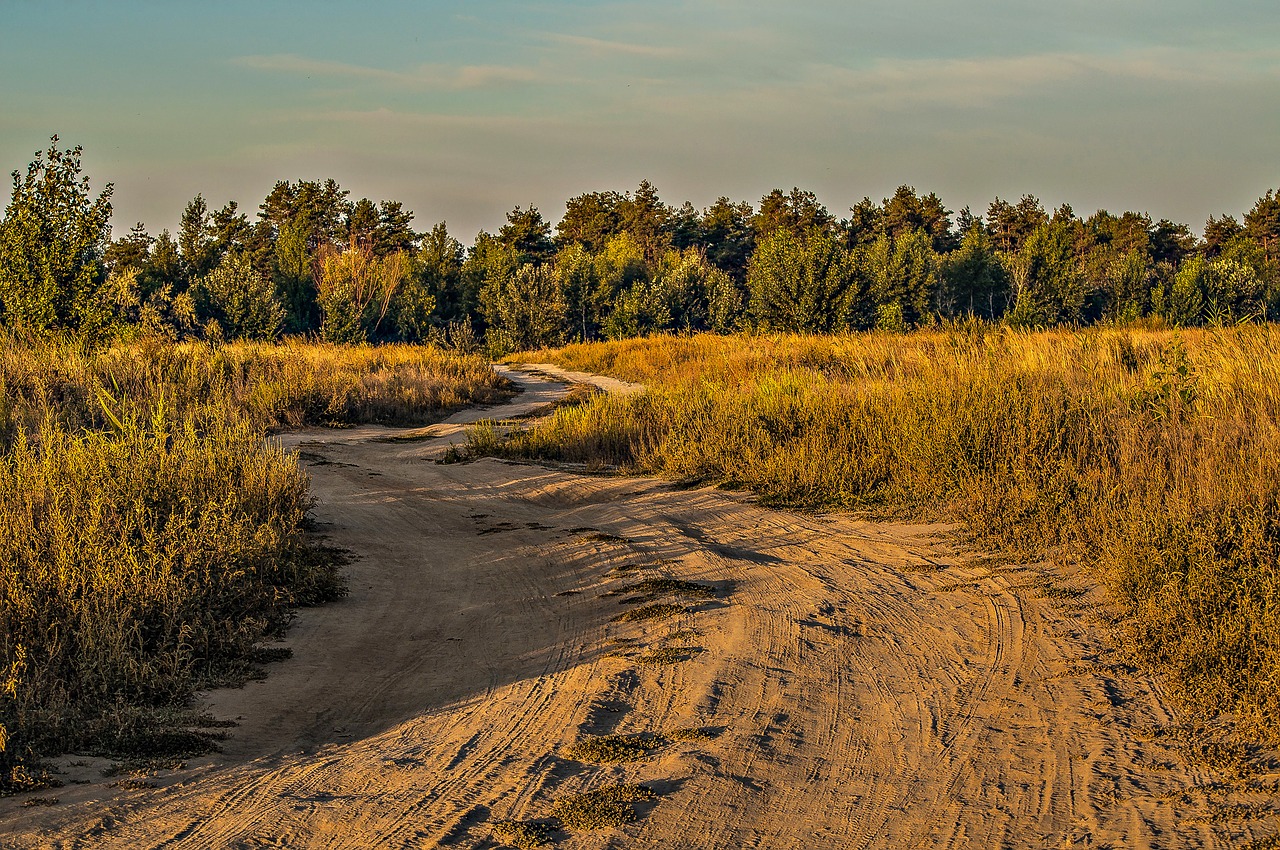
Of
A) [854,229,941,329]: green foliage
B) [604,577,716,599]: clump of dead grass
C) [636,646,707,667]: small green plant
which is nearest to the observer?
[636,646,707,667]: small green plant

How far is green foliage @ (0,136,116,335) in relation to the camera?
16375 millimetres

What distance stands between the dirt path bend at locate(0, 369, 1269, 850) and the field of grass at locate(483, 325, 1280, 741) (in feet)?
1.55

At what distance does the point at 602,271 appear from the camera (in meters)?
68.7

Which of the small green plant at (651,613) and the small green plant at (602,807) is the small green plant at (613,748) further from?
the small green plant at (651,613)

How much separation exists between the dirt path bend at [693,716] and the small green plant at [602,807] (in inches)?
2.3

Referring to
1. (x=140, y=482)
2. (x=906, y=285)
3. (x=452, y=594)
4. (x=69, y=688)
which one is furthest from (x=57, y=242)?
(x=906, y=285)

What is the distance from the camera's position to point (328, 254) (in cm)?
5878

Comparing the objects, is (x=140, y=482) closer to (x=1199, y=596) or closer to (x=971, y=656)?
(x=971, y=656)

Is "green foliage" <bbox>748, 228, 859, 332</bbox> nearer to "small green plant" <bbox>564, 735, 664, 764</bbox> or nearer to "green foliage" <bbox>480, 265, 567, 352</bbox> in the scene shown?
"green foliage" <bbox>480, 265, 567, 352</bbox>

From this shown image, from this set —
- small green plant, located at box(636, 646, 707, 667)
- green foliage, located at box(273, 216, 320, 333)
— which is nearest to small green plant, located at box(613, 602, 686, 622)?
small green plant, located at box(636, 646, 707, 667)

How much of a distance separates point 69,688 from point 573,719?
2415mm

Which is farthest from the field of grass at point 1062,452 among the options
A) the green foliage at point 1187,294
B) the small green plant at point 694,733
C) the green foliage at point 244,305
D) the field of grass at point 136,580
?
the green foliage at point 1187,294

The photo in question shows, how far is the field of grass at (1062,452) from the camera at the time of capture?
5.59m

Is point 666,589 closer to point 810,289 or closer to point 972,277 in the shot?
point 810,289
